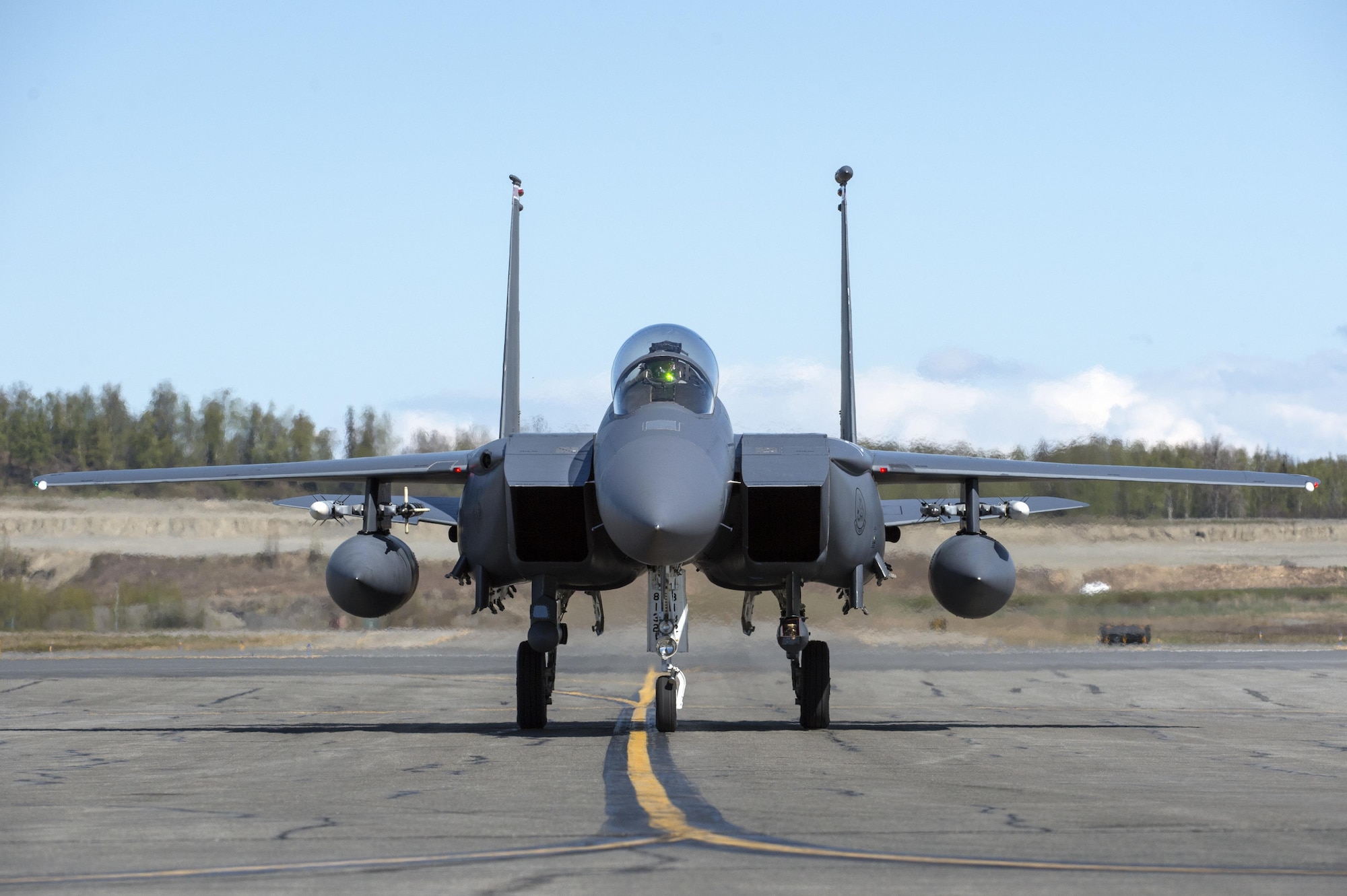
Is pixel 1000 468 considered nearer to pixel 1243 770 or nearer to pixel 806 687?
pixel 806 687

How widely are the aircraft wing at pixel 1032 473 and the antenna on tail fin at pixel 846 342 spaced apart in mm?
2614

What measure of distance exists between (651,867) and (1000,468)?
10453mm

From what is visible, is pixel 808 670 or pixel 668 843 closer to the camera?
pixel 668 843

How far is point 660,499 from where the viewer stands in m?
12.1

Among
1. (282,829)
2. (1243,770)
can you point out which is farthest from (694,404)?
(282,829)

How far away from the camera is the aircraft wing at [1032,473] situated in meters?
15.6

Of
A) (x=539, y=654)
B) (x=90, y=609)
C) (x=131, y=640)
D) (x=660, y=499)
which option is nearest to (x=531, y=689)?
(x=539, y=654)

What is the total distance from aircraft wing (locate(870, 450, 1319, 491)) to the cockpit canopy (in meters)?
2.33

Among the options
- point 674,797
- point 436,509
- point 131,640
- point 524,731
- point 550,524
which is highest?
point 436,509

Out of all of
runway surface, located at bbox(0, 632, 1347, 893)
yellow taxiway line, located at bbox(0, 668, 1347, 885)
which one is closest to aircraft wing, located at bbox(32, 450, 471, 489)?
runway surface, located at bbox(0, 632, 1347, 893)

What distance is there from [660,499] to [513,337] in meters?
8.06

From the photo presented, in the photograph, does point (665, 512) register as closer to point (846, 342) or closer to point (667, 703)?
point (667, 703)

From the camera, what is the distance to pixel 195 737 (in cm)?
1473

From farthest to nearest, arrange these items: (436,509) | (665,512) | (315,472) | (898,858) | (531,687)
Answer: (436,509) < (315,472) < (531,687) < (665,512) < (898,858)
